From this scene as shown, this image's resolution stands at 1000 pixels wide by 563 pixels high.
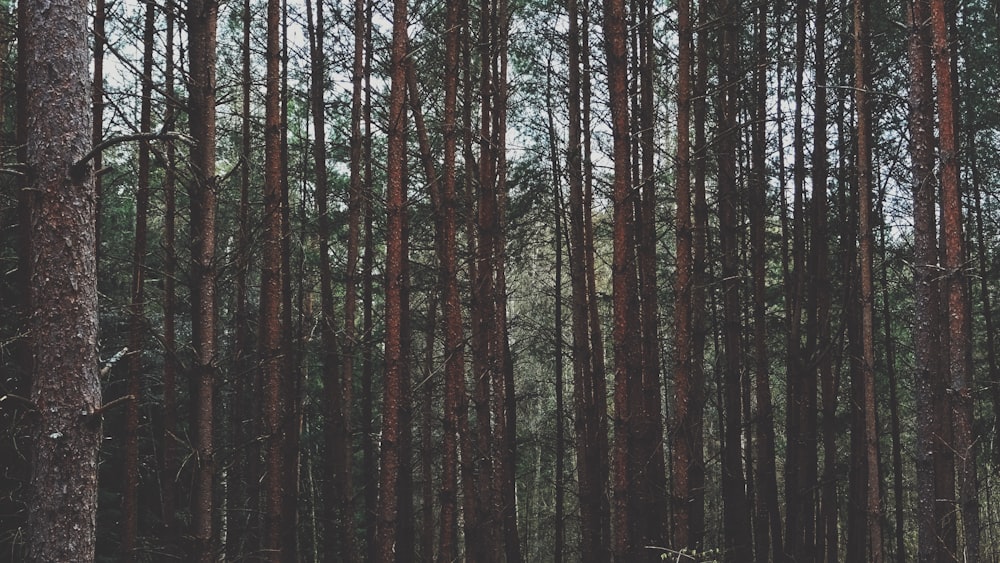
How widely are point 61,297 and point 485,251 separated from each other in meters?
6.37

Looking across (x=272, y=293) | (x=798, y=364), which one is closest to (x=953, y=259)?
(x=798, y=364)

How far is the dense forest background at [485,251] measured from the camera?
577cm

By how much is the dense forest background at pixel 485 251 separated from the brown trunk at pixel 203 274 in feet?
0.07

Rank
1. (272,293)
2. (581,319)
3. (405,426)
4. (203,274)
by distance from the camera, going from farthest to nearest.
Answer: (581,319)
(405,426)
(272,293)
(203,274)

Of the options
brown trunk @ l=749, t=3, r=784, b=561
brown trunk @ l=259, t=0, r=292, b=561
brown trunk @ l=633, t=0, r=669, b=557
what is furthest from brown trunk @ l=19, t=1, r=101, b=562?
brown trunk @ l=749, t=3, r=784, b=561

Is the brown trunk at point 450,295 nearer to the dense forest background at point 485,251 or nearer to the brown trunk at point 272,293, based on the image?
the dense forest background at point 485,251

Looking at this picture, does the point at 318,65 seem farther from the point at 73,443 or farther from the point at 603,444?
the point at 73,443

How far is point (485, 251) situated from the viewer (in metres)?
9.97

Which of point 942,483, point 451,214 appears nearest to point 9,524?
point 451,214

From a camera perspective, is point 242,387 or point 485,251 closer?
point 485,251

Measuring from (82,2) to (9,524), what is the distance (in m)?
8.39

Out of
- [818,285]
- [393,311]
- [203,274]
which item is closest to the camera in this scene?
[203,274]

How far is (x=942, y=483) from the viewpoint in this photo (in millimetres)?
9438

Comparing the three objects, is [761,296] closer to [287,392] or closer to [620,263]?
[620,263]
